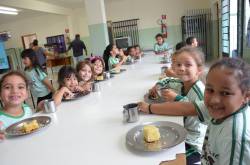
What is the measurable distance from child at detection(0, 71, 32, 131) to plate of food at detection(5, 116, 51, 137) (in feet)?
0.42

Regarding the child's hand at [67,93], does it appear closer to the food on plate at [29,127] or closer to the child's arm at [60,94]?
the child's arm at [60,94]

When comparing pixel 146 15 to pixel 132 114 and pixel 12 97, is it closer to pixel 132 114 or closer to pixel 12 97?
pixel 12 97

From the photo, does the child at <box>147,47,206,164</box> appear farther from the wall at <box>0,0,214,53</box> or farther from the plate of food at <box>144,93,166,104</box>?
the wall at <box>0,0,214,53</box>

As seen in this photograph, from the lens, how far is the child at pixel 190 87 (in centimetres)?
132

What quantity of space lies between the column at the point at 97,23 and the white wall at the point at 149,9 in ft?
10.3

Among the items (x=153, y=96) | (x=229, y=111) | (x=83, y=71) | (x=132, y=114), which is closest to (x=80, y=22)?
(x=83, y=71)

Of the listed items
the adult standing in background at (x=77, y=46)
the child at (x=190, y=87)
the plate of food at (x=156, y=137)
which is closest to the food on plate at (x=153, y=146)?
the plate of food at (x=156, y=137)

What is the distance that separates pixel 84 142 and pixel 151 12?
8020 millimetres

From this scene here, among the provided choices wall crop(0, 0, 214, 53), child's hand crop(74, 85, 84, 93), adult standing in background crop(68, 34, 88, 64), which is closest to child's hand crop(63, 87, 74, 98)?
child's hand crop(74, 85, 84, 93)

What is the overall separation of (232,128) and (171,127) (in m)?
0.41

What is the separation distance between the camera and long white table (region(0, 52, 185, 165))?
0.97 meters

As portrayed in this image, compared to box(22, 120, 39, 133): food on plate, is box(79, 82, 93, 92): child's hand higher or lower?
higher

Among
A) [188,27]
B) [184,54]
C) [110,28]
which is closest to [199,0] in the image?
[188,27]

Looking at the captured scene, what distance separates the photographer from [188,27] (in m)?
8.10
